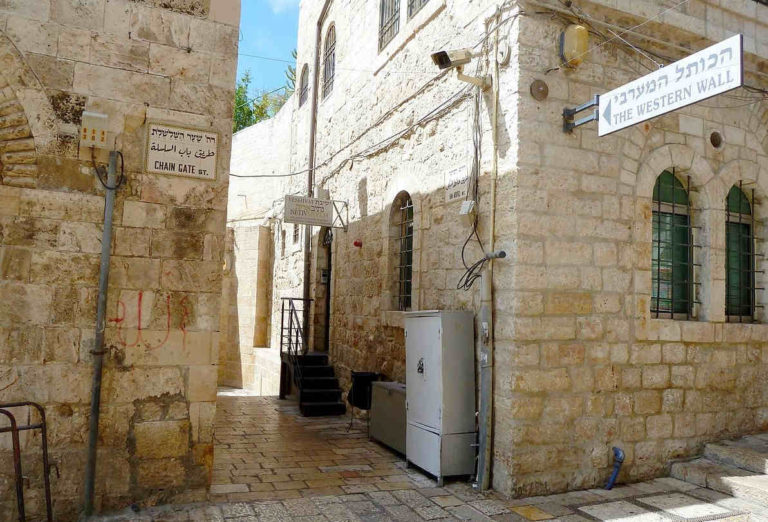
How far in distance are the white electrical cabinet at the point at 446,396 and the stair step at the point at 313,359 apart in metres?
4.06

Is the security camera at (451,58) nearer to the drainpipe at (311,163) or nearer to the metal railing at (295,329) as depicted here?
the metal railing at (295,329)

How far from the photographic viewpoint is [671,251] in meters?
5.96

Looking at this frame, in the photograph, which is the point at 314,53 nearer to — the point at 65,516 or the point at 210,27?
the point at 210,27

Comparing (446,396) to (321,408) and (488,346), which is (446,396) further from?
(321,408)

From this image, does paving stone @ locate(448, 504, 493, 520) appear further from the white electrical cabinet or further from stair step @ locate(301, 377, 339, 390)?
stair step @ locate(301, 377, 339, 390)

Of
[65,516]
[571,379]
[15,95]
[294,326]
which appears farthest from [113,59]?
[294,326]

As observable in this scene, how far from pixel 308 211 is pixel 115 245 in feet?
15.8

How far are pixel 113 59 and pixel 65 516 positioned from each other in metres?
3.23

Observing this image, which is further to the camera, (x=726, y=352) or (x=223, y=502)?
(x=726, y=352)

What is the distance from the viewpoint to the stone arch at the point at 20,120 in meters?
4.13

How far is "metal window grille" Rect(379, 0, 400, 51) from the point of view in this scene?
313 inches

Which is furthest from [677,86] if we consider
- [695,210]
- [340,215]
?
[340,215]

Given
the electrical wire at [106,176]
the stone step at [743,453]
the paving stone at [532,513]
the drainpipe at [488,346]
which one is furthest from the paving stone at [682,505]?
the electrical wire at [106,176]

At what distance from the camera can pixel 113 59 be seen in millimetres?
4410
